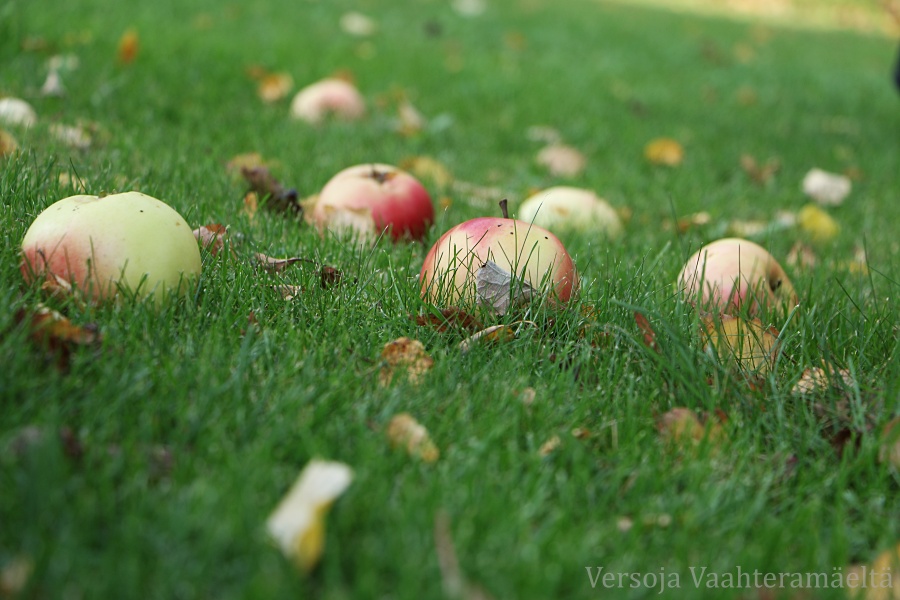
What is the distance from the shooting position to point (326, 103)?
3713mm

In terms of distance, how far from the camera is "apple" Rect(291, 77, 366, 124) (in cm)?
369

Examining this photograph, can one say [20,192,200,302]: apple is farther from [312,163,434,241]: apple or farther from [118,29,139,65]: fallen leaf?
[118,29,139,65]: fallen leaf

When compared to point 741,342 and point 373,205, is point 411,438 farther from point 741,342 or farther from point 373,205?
point 373,205

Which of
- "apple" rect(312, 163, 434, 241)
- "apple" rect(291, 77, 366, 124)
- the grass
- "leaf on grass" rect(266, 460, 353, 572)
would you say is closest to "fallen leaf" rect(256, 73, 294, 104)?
"apple" rect(291, 77, 366, 124)

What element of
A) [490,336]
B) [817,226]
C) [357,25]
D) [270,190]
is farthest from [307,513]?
[357,25]

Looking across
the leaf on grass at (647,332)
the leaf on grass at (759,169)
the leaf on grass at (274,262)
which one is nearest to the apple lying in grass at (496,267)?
the leaf on grass at (647,332)

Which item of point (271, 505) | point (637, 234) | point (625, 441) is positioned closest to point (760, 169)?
point (637, 234)

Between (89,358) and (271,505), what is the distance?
0.45 metres

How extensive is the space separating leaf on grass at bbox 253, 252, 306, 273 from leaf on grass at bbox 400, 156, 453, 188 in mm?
1274

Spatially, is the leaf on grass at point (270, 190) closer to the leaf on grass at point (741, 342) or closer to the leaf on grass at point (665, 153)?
the leaf on grass at point (741, 342)

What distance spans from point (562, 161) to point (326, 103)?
1.10 m

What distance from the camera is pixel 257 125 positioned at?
11.1ft

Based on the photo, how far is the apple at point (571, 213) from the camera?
2.60 m

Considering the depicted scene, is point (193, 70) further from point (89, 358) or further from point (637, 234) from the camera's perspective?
point (89, 358)
